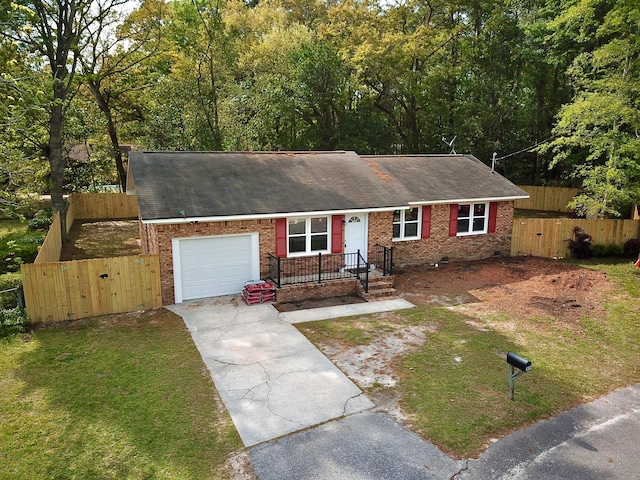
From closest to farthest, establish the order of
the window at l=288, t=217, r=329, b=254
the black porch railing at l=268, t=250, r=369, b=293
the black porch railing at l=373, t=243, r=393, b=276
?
the black porch railing at l=268, t=250, r=369, b=293
the window at l=288, t=217, r=329, b=254
the black porch railing at l=373, t=243, r=393, b=276

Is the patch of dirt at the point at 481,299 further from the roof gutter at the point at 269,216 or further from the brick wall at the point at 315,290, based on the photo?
the roof gutter at the point at 269,216

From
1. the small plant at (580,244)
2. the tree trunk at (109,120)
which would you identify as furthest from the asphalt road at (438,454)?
the tree trunk at (109,120)

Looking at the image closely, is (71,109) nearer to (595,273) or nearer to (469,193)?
(469,193)

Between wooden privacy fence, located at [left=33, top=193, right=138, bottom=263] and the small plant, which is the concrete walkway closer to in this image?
the small plant

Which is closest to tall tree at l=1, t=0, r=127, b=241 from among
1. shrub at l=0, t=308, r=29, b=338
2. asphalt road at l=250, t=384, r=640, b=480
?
shrub at l=0, t=308, r=29, b=338

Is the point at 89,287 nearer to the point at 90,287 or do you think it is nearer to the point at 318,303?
the point at 90,287

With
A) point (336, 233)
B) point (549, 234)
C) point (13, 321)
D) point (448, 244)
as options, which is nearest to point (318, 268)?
point (336, 233)

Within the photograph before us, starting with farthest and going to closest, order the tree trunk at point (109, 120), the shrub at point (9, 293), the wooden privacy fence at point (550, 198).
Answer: the wooden privacy fence at point (550, 198) < the tree trunk at point (109, 120) < the shrub at point (9, 293)
